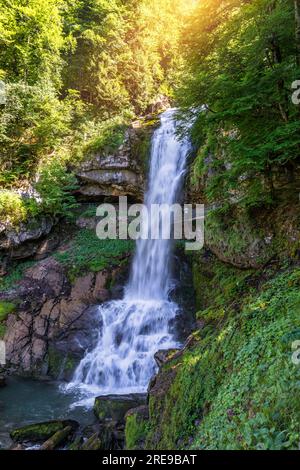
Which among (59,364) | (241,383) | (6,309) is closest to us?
(241,383)

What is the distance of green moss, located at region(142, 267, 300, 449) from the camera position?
294cm

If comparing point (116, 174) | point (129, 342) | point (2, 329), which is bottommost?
point (129, 342)

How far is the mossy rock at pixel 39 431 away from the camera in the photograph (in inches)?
248

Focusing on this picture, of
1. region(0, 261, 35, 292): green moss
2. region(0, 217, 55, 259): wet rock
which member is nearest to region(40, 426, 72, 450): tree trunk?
region(0, 261, 35, 292): green moss

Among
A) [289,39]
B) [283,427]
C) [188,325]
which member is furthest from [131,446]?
[289,39]

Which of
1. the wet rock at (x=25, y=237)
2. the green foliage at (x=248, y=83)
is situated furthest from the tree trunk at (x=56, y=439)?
the wet rock at (x=25, y=237)

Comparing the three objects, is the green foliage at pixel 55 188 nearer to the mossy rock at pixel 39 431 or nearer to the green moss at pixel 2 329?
the green moss at pixel 2 329

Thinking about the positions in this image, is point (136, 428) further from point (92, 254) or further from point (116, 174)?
point (116, 174)

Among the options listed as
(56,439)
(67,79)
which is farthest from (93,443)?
(67,79)

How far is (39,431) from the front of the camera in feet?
21.0

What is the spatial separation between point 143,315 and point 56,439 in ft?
14.4

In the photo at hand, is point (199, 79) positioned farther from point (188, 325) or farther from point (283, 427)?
point (188, 325)

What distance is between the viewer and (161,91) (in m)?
20.1

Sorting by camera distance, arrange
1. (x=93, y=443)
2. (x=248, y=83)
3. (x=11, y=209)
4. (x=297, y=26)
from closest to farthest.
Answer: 1. (x=248, y=83)
2. (x=297, y=26)
3. (x=93, y=443)
4. (x=11, y=209)
